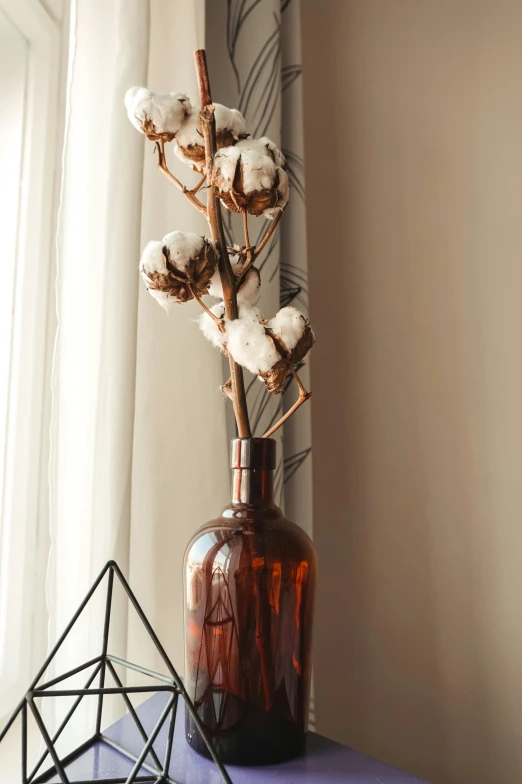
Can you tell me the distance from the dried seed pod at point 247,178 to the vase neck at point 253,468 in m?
0.20

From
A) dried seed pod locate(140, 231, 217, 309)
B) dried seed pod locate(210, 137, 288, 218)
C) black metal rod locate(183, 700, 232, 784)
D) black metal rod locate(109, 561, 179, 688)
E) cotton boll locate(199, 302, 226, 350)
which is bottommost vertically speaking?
black metal rod locate(183, 700, 232, 784)

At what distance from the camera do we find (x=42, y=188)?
0.86 m

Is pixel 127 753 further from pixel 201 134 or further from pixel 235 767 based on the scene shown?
pixel 201 134

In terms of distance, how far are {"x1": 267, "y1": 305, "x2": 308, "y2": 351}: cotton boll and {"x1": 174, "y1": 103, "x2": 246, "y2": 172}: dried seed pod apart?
0.58 feet

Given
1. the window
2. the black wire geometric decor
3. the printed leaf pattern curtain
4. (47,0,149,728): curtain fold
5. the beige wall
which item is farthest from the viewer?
A: the beige wall

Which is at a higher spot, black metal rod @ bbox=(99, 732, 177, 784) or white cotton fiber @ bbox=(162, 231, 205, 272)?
white cotton fiber @ bbox=(162, 231, 205, 272)

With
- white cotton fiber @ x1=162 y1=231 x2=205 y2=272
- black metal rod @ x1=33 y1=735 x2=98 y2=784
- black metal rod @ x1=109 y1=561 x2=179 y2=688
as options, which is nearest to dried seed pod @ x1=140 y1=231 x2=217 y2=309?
white cotton fiber @ x1=162 y1=231 x2=205 y2=272

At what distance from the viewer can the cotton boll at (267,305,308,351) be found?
48cm

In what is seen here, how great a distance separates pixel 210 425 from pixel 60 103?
0.55m

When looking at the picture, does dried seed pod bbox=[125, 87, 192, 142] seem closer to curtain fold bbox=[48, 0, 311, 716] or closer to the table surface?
curtain fold bbox=[48, 0, 311, 716]

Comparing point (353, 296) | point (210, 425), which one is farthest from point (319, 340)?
point (210, 425)

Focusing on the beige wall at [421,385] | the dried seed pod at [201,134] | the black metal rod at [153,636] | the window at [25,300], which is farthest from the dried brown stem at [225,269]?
the beige wall at [421,385]

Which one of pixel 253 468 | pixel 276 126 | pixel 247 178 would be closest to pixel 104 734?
pixel 253 468

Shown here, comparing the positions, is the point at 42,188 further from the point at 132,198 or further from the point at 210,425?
the point at 210,425
